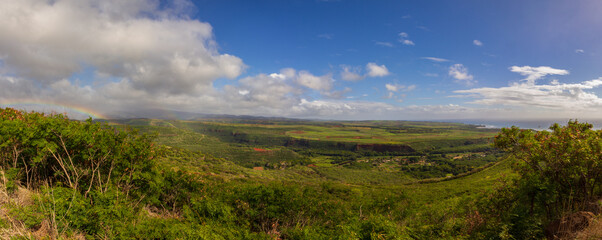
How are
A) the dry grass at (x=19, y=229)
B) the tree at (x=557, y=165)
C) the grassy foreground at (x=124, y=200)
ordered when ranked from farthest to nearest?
the tree at (x=557, y=165)
the grassy foreground at (x=124, y=200)
the dry grass at (x=19, y=229)

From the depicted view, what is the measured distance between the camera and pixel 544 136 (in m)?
12.7

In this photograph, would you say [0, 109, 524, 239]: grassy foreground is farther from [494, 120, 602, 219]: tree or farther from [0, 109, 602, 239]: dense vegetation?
[494, 120, 602, 219]: tree

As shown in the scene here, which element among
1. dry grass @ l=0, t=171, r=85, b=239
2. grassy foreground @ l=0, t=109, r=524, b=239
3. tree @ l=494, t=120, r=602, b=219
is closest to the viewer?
dry grass @ l=0, t=171, r=85, b=239

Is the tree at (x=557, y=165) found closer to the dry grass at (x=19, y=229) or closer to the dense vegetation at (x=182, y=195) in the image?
the dense vegetation at (x=182, y=195)

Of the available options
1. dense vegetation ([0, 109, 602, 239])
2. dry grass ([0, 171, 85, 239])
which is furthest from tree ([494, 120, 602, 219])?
dry grass ([0, 171, 85, 239])

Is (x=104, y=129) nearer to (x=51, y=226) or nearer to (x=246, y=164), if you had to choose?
(x=51, y=226)

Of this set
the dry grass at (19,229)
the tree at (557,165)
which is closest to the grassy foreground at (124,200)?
the dry grass at (19,229)

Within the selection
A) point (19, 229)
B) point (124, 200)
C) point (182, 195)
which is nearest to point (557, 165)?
point (19, 229)

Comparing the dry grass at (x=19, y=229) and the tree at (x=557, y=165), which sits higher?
the tree at (x=557, y=165)

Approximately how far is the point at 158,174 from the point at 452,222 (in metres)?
22.9

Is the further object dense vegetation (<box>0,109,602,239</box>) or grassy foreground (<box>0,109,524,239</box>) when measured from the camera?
dense vegetation (<box>0,109,602,239</box>)

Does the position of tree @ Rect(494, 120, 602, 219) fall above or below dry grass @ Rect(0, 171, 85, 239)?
above

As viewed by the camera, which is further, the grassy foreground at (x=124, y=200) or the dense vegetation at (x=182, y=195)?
the dense vegetation at (x=182, y=195)

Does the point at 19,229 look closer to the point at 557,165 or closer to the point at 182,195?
the point at 182,195
